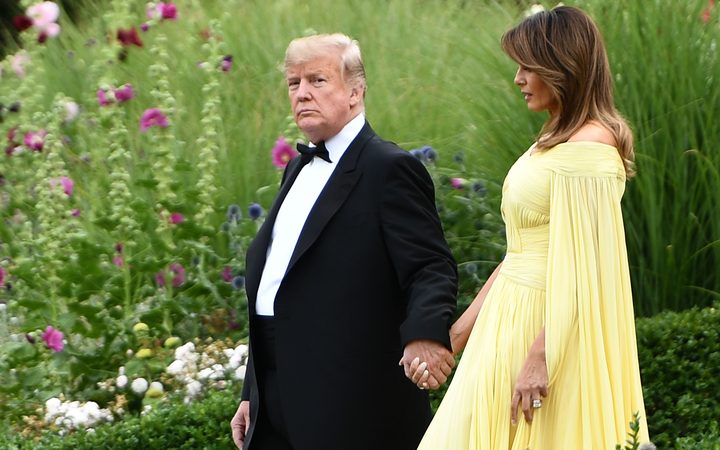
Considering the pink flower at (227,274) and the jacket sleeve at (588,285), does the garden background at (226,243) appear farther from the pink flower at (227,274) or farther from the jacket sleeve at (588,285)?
the jacket sleeve at (588,285)

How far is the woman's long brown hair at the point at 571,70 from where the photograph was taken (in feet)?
10.6

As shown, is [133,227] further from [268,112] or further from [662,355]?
[662,355]

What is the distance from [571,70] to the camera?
3.24m

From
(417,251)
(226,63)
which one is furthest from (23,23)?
(417,251)

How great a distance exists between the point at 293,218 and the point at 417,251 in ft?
1.29

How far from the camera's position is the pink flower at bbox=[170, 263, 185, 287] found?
235 inches

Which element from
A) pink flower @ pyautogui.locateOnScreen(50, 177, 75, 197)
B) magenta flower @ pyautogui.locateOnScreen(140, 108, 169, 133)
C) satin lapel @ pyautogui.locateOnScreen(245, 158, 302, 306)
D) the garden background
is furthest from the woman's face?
pink flower @ pyautogui.locateOnScreen(50, 177, 75, 197)

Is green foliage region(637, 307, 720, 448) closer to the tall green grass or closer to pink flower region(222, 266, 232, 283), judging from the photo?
the tall green grass

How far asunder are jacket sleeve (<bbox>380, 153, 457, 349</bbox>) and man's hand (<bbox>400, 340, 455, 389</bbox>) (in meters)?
0.03

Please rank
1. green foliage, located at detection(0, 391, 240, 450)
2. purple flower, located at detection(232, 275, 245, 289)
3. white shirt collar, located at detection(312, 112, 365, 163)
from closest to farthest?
white shirt collar, located at detection(312, 112, 365, 163) < green foliage, located at detection(0, 391, 240, 450) < purple flower, located at detection(232, 275, 245, 289)

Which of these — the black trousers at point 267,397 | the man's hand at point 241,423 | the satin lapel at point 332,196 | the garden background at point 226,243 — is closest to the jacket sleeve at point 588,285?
the satin lapel at point 332,196

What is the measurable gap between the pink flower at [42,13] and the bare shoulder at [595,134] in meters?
5.46

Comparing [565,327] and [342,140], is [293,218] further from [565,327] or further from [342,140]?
[565,327]

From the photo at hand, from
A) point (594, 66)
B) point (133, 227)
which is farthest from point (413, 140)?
point (594, 66)
